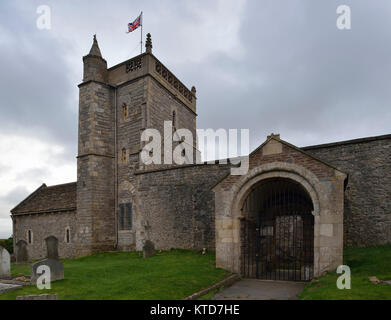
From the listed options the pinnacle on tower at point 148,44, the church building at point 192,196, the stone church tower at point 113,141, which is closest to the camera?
the church building at point 192,196

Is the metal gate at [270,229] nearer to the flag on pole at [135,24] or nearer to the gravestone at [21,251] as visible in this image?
the gravestone at [21,251]

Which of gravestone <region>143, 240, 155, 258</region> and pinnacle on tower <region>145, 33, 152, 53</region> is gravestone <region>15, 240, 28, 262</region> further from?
pinnacle on tower <region>145, 33, 152, 53</region>

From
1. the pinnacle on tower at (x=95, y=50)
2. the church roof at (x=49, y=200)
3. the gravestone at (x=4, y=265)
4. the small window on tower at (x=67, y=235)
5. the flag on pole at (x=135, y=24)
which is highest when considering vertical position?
the flag on pole at (x=135, y=24)

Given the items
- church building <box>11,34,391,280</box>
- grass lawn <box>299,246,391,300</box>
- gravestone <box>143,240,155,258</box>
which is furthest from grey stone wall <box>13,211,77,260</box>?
grass lawn <box>299,246,391,300</box>

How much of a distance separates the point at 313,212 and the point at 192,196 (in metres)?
8.27

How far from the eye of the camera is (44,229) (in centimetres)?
2314

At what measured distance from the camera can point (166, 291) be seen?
8125 millimetres

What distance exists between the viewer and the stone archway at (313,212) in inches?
378

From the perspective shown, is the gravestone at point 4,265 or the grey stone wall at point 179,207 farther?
the grey stone wall at point 179,207

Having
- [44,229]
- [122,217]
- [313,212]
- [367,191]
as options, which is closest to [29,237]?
[44,229]

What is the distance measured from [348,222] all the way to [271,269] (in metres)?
4.11

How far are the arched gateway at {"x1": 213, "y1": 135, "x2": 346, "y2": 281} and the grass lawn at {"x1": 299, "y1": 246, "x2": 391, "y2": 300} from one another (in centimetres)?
95

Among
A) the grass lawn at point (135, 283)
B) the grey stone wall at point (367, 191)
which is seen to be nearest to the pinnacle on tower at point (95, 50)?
the grass lawn at point (135, 283)

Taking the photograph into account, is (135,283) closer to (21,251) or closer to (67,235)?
(21,251)
